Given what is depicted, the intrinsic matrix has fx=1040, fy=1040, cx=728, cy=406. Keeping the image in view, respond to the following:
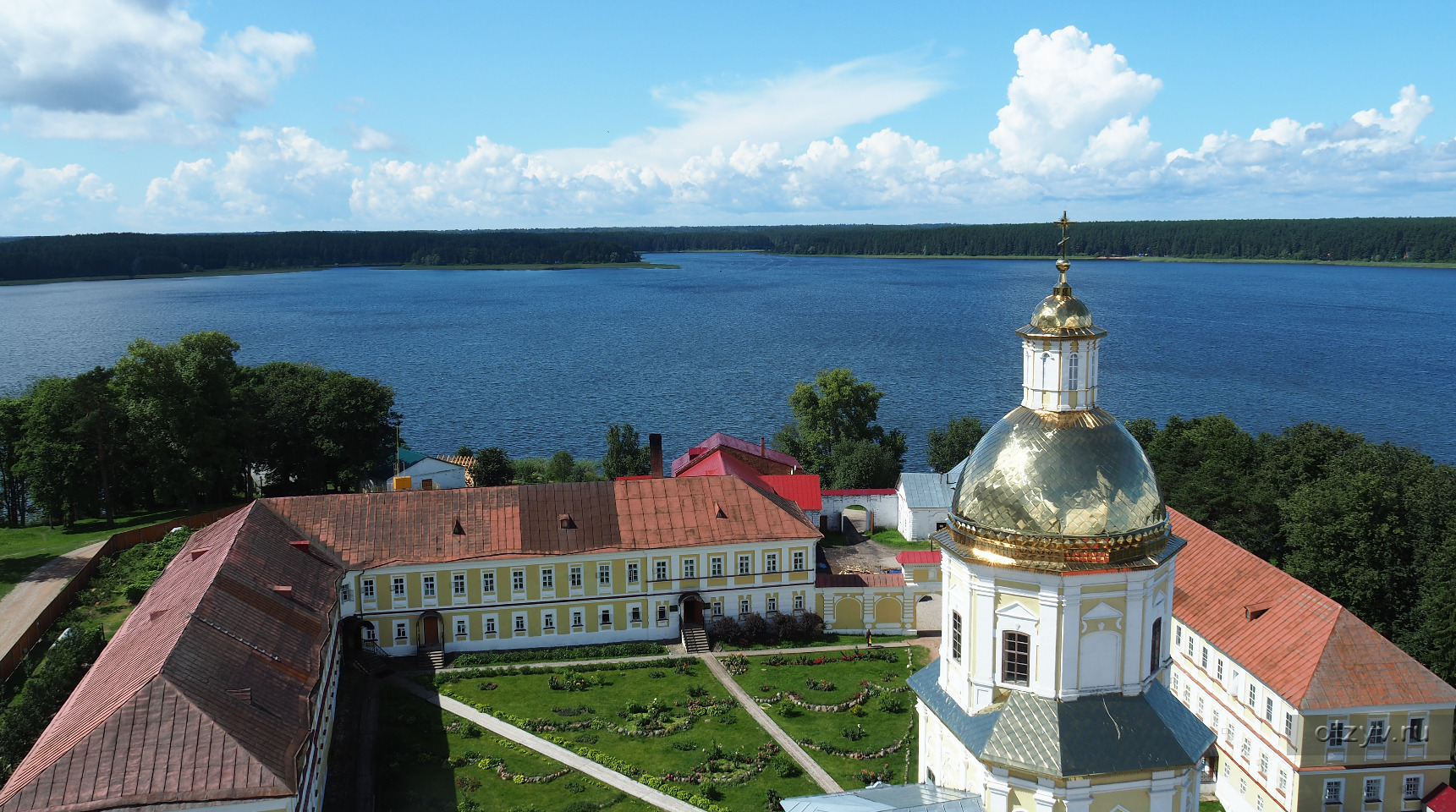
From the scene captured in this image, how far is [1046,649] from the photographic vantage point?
15.7m

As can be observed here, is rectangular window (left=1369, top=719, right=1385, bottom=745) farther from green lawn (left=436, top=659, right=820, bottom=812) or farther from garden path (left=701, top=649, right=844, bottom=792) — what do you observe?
green lawn (left=436, top=659, right=820, bottom=812)

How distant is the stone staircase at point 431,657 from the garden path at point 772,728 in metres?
8.79

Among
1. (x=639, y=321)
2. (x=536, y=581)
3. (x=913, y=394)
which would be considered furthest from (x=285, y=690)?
(x=639, y=321)

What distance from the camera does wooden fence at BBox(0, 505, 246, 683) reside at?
31047mm

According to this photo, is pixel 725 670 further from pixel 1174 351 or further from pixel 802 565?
pixel 1174 351

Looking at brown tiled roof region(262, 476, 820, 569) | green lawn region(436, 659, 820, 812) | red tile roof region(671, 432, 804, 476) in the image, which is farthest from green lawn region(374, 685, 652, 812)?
red tile roof region(671, 432, 804, 476)

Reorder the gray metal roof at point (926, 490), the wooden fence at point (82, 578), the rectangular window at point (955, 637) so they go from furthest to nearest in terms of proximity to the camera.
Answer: the gray metal roof at point (926, 490), the wooden fence at point (82, 578), the rectangular window at point (955, 637)

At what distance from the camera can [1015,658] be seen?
16.1 m

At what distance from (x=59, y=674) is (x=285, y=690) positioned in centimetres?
731

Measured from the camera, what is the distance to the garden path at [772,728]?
89.1 feet

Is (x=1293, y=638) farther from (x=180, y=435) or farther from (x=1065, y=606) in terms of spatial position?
(x=180, y=435)

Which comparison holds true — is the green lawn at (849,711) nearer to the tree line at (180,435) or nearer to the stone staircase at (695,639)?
the stone staircase at (695,639)

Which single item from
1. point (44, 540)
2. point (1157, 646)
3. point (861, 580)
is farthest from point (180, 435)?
point (1157, 646)

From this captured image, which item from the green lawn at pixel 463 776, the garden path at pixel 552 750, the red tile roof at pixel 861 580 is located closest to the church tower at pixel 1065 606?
the garden path at pixel 552 750
